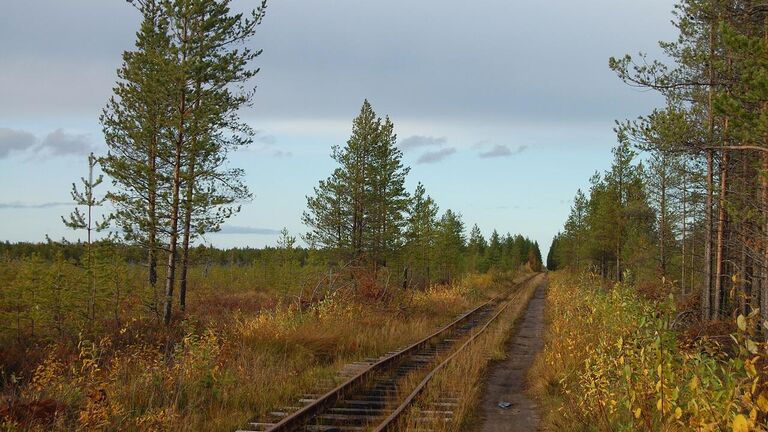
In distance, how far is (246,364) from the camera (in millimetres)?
10789

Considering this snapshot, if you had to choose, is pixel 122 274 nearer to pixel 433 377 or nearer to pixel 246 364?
pixel 246 364

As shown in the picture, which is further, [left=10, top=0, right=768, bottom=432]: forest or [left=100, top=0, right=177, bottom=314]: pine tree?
[left=100, top=0, right=177, bottom=314]: pine tree

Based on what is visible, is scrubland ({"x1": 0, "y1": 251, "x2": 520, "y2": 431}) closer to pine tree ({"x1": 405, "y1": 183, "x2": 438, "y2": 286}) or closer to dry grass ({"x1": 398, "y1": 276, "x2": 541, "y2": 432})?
dry grass ({"x1": 398, "y1": 276, "x2": 541, "y2": 432})

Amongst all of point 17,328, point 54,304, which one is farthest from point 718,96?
point 17,328

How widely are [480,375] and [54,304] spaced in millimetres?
10838

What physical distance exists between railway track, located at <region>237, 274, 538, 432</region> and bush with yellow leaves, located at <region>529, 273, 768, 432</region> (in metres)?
1.95

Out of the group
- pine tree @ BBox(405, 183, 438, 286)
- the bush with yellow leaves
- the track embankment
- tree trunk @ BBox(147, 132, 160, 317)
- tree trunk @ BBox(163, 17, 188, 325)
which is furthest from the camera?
pine tree @ BBox(405, 183, 438, 286)

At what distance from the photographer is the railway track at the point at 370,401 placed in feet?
25.9

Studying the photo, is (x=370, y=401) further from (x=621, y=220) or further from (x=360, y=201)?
(x=621, y=220)

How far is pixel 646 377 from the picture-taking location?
22.6 feet

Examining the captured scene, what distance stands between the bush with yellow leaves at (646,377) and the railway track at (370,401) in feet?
6.40

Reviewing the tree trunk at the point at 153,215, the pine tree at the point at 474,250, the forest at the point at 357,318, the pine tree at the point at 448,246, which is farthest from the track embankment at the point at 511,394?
the pine tree at the point at 474,250

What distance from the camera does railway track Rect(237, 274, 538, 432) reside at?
7.89 meters

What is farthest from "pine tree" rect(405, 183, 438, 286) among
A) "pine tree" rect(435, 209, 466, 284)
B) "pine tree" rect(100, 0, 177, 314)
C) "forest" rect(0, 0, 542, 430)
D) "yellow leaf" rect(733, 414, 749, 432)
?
"yellow leaf" rect(733, 414, 749, 432)
